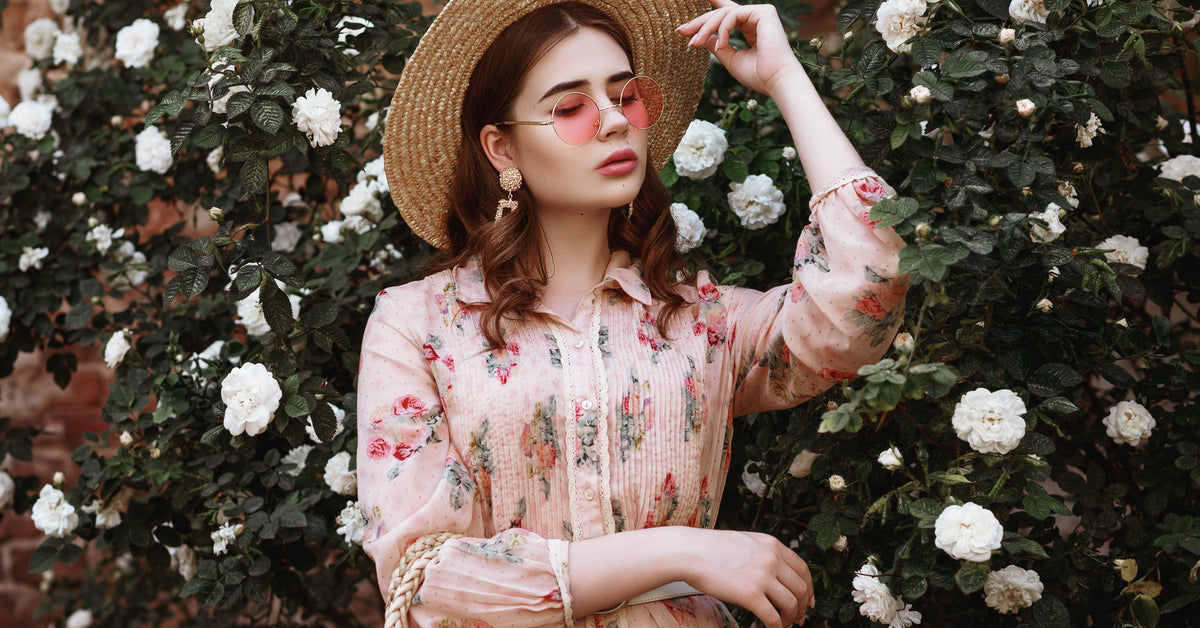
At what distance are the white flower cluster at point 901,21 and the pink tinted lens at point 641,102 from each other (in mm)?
393

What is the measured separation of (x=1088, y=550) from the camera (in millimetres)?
1728

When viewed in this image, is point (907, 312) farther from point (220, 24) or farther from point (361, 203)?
point (220, 24)

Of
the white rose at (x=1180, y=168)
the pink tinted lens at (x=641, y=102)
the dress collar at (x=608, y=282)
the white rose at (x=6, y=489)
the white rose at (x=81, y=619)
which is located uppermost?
the pink tinted lens at (x=641, y=102)

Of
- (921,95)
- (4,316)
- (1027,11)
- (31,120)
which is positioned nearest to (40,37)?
(31,120)

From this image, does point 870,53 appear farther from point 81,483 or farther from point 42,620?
point 42,620

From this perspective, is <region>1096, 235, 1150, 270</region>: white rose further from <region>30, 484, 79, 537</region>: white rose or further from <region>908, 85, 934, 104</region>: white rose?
<region>30, 484, 79, 537</region>: white rose

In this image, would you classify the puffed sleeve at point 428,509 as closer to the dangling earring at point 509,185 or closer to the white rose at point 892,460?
the dangling earring at point 509,185

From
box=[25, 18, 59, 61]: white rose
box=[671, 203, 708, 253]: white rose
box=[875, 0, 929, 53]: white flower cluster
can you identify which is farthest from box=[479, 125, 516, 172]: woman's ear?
box=[25, 18, 59, 61]: white rose

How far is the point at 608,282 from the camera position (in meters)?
1.63

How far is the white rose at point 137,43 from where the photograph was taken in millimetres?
2473

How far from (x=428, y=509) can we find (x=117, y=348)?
1184mm

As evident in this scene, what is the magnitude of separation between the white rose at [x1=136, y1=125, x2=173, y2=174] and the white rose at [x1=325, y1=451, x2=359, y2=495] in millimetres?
908

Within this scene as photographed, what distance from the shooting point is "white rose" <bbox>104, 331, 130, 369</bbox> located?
7.31 ft

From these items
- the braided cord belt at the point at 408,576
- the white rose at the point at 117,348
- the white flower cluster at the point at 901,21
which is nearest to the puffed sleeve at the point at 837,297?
the white flower cluster at the point at 901,21
